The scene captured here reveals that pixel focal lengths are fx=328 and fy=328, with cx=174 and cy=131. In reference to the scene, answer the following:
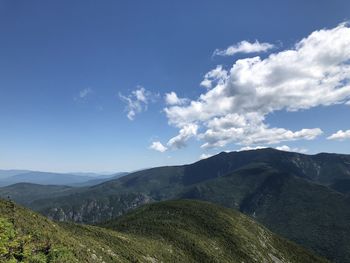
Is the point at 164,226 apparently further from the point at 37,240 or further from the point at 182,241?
the point at 37,240

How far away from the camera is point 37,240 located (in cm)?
3094

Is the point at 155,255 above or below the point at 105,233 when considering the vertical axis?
below

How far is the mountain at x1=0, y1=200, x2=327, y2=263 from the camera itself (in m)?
30.2

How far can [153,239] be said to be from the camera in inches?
2515

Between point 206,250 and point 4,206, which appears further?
point 206,250

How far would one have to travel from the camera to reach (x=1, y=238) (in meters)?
27.1

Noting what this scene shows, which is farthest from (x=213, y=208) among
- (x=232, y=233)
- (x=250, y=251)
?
(x=250, y=251)

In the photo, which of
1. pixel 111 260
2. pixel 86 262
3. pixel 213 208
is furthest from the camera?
pixel 213 208

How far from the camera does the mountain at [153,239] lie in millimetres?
30188

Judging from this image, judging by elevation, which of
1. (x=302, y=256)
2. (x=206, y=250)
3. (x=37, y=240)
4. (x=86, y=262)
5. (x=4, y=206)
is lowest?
(x=302, y=256)

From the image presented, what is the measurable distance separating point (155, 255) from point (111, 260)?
44.6 ft

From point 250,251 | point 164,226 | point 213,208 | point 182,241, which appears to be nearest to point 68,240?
point 182,241

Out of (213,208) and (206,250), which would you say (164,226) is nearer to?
(206,250)

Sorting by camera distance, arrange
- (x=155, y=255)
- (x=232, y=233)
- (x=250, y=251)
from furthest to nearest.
A: 1. (x=232, y=233)
2. (x=250, y=251)
3. (x=155, y=255)
